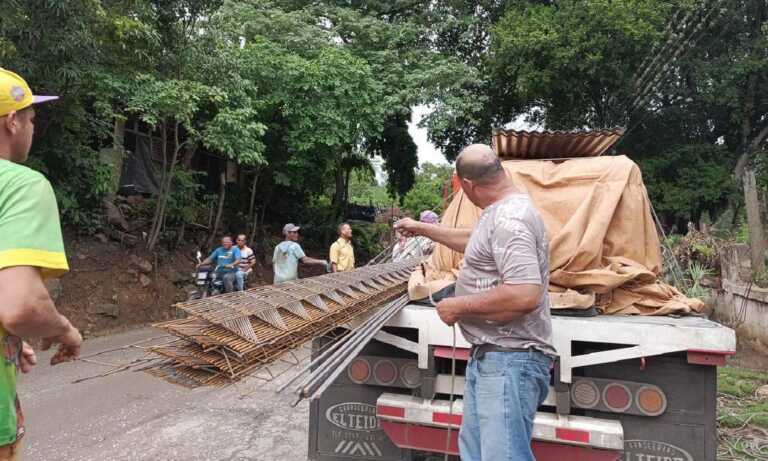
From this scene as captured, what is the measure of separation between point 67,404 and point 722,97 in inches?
774

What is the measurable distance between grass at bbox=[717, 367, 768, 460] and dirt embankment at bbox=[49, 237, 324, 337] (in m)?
8.29

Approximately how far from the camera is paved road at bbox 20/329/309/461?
3.71 m

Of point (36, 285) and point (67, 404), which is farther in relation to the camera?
point (67, 404)

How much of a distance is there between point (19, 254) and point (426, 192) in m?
33.5

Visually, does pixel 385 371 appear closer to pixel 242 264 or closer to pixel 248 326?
pixel 248 326

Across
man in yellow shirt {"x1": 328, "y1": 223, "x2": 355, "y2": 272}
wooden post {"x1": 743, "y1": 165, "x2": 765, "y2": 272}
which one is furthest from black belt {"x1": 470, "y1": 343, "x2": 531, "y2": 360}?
wooden post {"x1": 743, "y1": 165, "x2": 765, "y2": 272}

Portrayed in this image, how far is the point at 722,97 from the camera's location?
16.9 metres

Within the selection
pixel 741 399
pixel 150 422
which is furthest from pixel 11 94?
pixel 741 399

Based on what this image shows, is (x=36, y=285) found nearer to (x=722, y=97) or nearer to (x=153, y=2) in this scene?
(x=153, y=2)

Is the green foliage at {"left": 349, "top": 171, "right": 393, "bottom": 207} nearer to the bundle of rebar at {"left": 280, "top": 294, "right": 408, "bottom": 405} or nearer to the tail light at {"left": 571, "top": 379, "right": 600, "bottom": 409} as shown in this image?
the bundle of rebar at {"left": 280, "top": 294, "right": 408, "bottom": 405}

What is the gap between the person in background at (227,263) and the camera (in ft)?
28.2

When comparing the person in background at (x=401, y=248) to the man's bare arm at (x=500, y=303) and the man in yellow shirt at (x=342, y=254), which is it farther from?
the man's bare arm at (x=500, y=303)

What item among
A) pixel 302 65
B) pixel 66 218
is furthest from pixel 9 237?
pixel 302 65

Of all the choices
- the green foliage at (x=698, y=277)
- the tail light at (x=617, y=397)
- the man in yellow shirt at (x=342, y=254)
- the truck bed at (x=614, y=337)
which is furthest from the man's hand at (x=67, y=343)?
the green foliage at (x=698, y=277)
